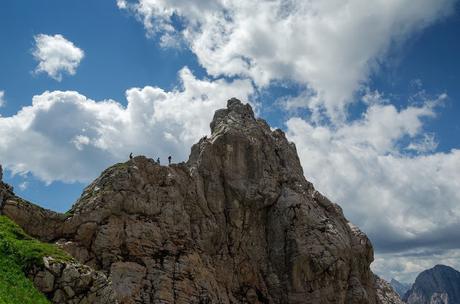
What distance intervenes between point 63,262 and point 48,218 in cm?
2461

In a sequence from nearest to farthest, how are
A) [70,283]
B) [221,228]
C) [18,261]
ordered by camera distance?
[18,261]
[70,283]
[221,228]

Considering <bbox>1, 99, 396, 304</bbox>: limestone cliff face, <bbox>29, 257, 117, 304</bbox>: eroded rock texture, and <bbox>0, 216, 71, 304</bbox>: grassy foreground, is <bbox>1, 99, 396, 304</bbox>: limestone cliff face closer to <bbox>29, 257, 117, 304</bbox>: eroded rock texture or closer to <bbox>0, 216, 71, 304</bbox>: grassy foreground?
<bbox>0, 216, 71, 304</bbox>: grassy foreground

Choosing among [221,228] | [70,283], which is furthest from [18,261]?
[221,228]

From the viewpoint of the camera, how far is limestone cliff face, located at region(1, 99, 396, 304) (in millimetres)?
73562

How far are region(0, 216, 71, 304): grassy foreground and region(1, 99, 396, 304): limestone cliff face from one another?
59.2 ft

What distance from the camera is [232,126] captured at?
4082 inches

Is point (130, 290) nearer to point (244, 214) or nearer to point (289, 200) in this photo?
point (244, 214)

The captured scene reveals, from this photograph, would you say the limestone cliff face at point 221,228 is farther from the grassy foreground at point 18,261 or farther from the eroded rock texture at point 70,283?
the eroded rock texture at point 70,283

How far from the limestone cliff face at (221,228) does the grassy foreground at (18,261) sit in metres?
18.0

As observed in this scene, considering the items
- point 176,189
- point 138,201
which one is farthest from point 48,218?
point 176,189

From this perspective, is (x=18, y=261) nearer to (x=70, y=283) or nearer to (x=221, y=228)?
(x=70, y=283)

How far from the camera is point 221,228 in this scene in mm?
93188

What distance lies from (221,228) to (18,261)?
4878 centimetres

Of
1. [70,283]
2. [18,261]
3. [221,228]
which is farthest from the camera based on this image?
[221,228]
